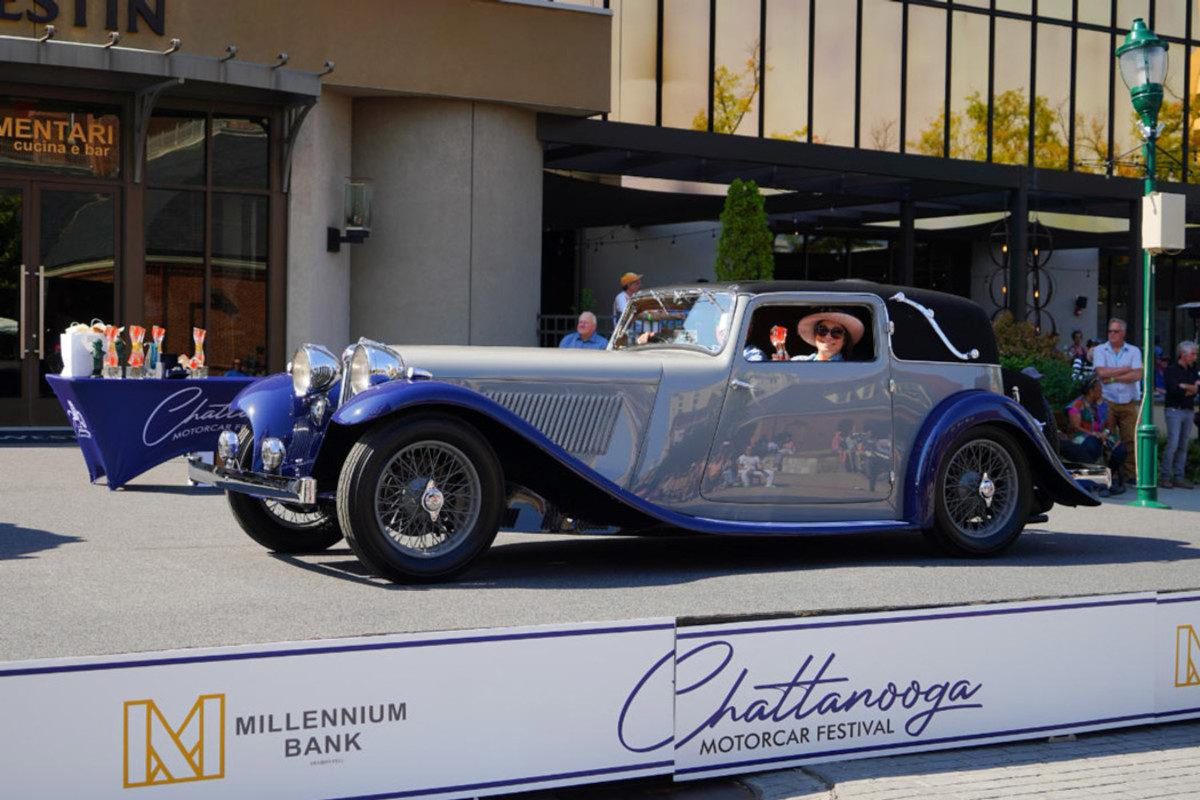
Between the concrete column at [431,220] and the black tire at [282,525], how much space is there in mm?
9435

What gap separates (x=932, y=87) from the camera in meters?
23.0

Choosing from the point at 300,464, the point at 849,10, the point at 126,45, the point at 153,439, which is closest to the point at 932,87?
the point at 849,10

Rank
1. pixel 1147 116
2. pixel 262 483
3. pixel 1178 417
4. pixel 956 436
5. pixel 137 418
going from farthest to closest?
pixel 1178 417 < pixel 1147 116 < pixel 137 418 < pixel 956 436 < pixel 262 483

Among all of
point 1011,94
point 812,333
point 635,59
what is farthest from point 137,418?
point 1011,94

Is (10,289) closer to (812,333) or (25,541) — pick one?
(25,541)

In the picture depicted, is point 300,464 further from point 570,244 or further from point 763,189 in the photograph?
point 570,244

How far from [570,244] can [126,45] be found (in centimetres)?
1405

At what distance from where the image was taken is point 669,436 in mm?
7359

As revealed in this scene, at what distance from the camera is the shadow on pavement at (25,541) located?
7.53 meters

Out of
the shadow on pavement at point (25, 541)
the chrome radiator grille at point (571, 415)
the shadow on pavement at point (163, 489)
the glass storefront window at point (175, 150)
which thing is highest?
the glass storefront window at point (175, 150)

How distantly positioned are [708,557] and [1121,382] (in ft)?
24.9

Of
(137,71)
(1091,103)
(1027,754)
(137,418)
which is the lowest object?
(1027,754)

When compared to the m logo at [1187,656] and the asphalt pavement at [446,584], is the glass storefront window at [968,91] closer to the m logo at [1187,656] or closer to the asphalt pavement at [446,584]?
the asphalt pavement at [446,584]

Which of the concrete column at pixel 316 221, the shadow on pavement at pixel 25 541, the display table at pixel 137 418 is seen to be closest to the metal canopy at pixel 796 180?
the concrete column at pixel 316 221
